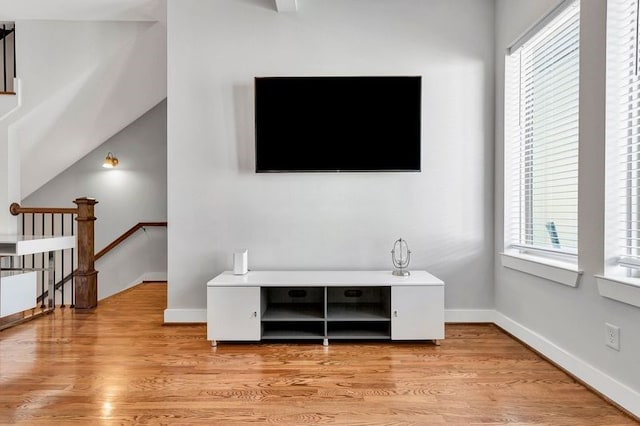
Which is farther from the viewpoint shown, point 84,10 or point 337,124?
point 84,10

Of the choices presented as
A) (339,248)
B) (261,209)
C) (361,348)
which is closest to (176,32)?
(261,209)

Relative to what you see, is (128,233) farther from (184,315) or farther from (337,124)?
(337,124)

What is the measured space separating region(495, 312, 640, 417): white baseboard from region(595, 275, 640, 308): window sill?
0.41 meters

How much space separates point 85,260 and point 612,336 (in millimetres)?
4238

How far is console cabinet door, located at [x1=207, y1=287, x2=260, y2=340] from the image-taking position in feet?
9.98

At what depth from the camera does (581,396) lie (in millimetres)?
2205

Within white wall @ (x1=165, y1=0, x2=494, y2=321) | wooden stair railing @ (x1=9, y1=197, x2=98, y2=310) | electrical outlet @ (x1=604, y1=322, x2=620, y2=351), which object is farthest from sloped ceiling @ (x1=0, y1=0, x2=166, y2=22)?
electrical outlet @ (x1=604, y1=322, x2=620, y2=351)

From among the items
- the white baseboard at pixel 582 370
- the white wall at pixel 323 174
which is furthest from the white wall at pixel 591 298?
the white wall at pixel 323 174

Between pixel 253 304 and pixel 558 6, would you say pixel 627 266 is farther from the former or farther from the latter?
pixel 253 304

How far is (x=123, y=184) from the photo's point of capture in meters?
5.98

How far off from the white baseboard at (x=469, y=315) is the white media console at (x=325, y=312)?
59cm

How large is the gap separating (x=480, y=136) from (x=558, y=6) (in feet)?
3.71

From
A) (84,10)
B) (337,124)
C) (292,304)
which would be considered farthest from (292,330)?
(84,10)

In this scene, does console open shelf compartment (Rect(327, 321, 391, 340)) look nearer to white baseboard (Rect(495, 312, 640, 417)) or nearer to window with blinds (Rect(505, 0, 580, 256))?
white baseboard (Rect(495, 312, 640, 417))
